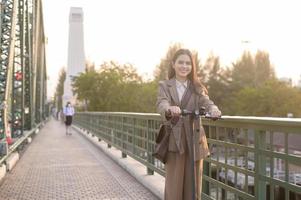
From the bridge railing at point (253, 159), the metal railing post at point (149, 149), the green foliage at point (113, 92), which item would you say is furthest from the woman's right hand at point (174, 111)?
the green foliage at point (113, 92)

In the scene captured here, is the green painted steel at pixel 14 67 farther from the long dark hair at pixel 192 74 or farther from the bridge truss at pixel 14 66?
the long dark hair at pixel 192 74

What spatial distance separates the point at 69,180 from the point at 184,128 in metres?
5.21

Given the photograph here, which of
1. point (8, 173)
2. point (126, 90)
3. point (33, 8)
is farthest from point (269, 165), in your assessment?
point (126, 90)

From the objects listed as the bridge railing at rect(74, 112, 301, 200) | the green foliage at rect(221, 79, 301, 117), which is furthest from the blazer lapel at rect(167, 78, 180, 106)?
the green foliage at rect(221, 79, 301, 117)

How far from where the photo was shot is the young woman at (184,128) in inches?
177

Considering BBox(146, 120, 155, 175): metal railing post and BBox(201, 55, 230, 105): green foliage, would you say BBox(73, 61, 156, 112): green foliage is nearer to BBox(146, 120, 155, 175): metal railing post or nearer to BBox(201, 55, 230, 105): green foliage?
BBox(201, 55, 230, 105): green foliage

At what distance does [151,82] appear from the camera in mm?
53594

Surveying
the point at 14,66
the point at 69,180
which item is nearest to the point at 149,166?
the point at 69,180

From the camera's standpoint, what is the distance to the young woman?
449 cm

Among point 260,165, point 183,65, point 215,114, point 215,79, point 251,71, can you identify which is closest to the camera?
point 215,114

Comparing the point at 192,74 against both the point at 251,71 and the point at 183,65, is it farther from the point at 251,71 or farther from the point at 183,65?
the point at 251,71

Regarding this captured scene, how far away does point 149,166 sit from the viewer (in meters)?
9.02

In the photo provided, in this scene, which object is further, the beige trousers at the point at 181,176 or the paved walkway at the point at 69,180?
the paved walkway at the point at 69,180

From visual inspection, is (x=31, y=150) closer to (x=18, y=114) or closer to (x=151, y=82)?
(x=18, y=114)
